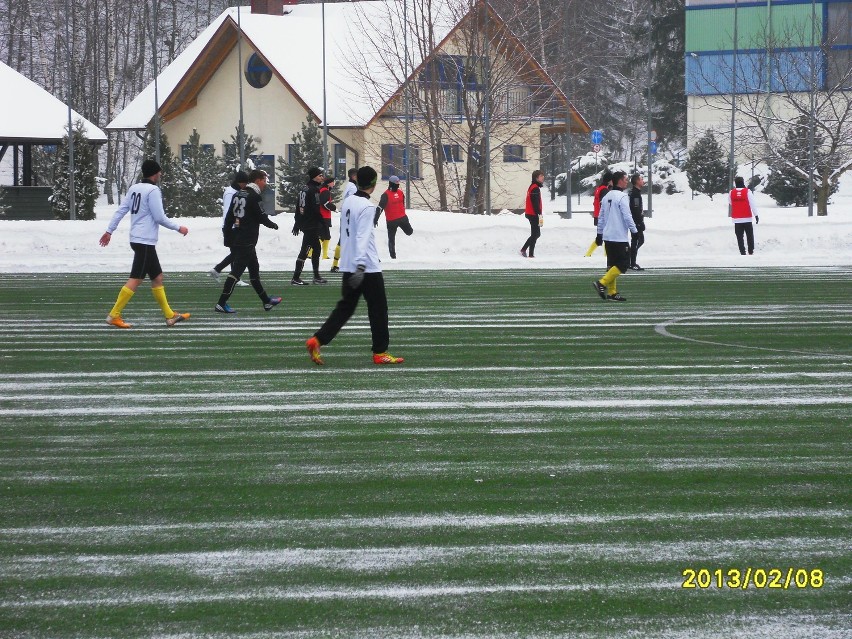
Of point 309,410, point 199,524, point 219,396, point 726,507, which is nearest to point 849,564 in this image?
point 726,507

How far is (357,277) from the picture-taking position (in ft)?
38.0

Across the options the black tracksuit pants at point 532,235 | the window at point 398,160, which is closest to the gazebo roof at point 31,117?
the window at point 398,160

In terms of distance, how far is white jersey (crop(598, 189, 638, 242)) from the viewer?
18578 millimetres

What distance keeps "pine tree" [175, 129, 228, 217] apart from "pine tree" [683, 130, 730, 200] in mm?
25408

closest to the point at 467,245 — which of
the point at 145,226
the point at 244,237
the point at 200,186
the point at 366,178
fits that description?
the point at 244,237

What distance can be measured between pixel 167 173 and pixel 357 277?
145 feet

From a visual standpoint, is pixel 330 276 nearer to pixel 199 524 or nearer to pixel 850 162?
pixel 199 524

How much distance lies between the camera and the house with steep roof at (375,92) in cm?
4856

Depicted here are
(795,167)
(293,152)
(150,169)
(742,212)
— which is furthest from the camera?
(293,152)

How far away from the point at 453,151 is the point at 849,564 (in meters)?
46.6

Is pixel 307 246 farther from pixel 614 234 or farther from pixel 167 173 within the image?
pixel 167 173

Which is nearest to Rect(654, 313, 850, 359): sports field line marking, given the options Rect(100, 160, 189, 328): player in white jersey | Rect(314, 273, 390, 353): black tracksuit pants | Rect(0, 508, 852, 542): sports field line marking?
Rect(314, 273, 390, 353): black tracksuit pants

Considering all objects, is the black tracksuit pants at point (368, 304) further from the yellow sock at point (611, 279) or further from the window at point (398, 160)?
the window at point (398, 160)
